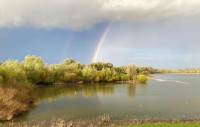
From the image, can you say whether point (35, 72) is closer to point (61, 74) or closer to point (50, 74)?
point (50, 74)

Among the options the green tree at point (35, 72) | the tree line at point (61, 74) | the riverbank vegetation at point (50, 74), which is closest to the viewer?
the riverbank vegetation at point (50, 74)

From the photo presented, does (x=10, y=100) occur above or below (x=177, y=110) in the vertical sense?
above

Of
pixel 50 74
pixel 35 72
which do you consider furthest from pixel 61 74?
pixel 35 72

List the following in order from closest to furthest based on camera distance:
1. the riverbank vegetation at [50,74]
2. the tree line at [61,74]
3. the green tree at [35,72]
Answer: the riverbank vegetation at [50,74], the green tree at [35,72], the tree line at [61,74]

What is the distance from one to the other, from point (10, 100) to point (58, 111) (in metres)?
6.83

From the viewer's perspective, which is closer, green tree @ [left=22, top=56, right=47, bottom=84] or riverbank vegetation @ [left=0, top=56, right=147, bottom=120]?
riverbank vegetation @ [left=0, top=56, right=147, bottom=120]

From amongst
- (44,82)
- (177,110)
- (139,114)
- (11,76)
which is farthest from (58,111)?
(44,82)

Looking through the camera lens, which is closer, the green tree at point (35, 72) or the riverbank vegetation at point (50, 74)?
the riverbank vegetation at point (50, 74)

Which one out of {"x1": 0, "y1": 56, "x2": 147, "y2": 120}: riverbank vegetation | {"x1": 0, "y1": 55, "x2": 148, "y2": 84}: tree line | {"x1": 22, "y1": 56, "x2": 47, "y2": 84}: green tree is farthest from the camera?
{"x1": 0, "y1": 55, "x2": 148, "y2": 84}: tree line

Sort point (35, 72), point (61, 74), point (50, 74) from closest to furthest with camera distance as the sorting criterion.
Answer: point (35, 72) < point (50, 74) < point (61, 74)

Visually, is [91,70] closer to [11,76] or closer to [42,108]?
[11,76]

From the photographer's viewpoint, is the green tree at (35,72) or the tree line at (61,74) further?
the tree line at (61,74)

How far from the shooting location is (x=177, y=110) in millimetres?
38281

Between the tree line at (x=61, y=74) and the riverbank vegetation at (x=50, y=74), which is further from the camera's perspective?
the tree line at (x=61, y=74)
